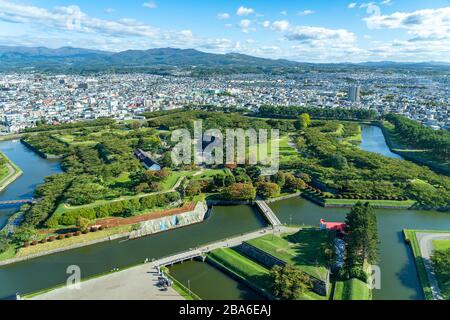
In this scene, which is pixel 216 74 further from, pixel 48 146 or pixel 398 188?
pixel 398 188

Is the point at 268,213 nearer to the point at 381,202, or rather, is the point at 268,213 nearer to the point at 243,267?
the point at 243,267

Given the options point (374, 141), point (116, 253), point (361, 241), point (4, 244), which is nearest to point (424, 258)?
point (361, 241)

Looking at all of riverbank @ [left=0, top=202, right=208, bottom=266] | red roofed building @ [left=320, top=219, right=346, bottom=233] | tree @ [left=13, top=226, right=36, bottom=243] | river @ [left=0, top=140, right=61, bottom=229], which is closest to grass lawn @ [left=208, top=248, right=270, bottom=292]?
riverbank @ [left=0, top=202, right=208, bottom=266]

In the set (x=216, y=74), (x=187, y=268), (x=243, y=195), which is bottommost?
(x=187, y=268)

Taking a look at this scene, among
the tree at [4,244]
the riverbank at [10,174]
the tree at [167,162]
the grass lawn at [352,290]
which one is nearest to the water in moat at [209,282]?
the grass lawn at [352,290]

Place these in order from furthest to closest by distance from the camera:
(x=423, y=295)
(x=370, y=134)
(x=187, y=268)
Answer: (x=370, y=134) < (x=187, y=268) < (x=423, y=295)

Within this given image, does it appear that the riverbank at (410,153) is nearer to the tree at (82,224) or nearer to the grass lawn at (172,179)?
the grass lawn at (172,179)

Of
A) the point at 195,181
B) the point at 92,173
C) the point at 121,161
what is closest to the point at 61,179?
the point at 92,173

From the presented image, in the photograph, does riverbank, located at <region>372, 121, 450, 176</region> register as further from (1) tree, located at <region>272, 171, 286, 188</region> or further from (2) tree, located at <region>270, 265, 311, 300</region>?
(2) tree, located at <region>270, 265, 311, 300</region>
